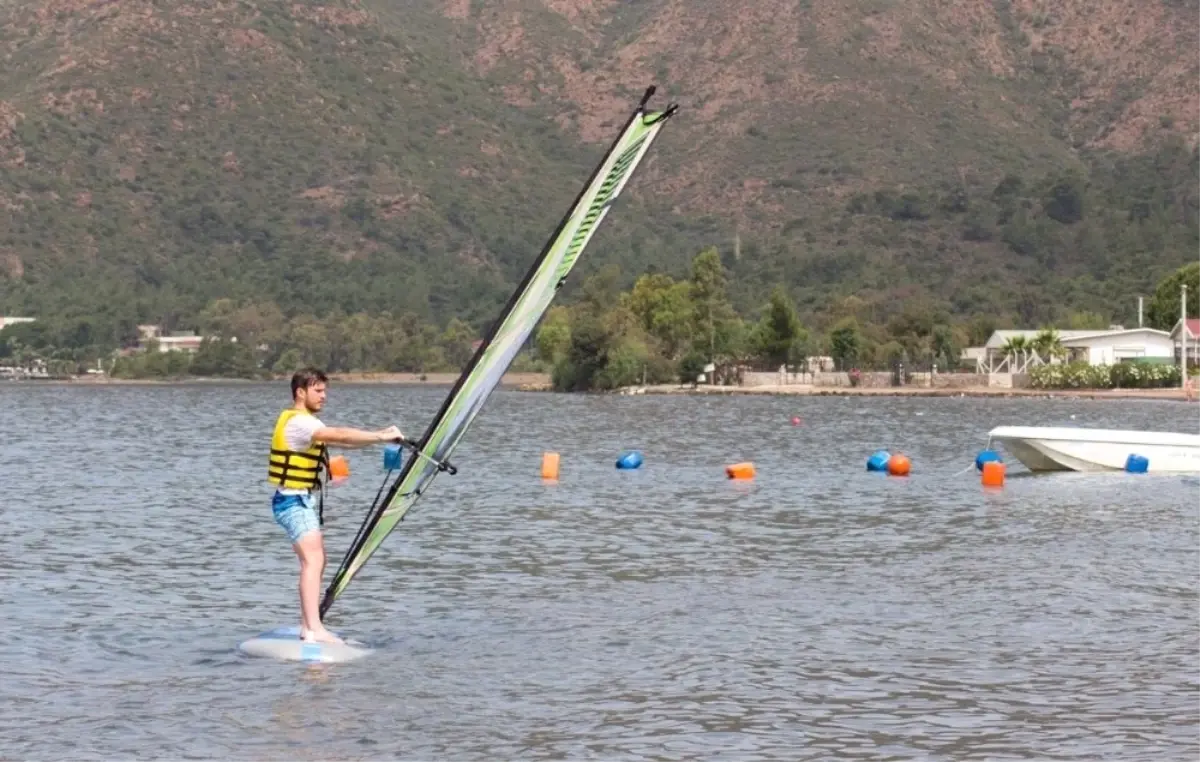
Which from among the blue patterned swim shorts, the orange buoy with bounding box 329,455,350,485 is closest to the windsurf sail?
the blue patterned swim shorts

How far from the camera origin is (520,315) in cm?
1488

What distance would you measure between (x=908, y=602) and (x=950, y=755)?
745 centimetres

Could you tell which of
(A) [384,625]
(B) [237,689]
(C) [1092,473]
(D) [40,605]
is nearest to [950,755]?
(B) [237,689]

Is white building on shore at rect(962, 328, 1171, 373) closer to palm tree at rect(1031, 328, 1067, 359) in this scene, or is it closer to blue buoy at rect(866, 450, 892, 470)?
palm tree at rect(1031, 328, 1067, 359)

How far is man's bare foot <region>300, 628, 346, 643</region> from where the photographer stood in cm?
1627

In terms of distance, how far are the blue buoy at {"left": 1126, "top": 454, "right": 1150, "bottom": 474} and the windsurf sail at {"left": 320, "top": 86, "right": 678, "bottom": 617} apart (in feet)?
94.1

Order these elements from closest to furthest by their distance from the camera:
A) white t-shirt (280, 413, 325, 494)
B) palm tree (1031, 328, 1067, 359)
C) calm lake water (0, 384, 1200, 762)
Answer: calm lake water (0, 384, 1200, 762) < white t-shirt (280, 413, 325, 494) < palm tree (1031, 328, 1067, 359)

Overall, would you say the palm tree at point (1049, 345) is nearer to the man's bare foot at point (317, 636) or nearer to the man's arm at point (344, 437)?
the man's bare foot at point (317, 636)

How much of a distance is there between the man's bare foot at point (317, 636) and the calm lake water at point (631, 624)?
1.07 feet

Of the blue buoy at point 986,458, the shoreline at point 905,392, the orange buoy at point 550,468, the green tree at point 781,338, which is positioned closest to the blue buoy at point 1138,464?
the blue buoy at point 986,458

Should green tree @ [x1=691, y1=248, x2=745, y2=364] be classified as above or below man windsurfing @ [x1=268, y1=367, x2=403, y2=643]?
above

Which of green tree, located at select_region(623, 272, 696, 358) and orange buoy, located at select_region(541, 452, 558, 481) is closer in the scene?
orange buoy, located at select_region(541, 452, 558, 481)

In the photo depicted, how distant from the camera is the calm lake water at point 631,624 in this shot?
45.3 feet

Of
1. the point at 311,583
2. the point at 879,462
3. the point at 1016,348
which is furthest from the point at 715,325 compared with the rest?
the point at 311,583
